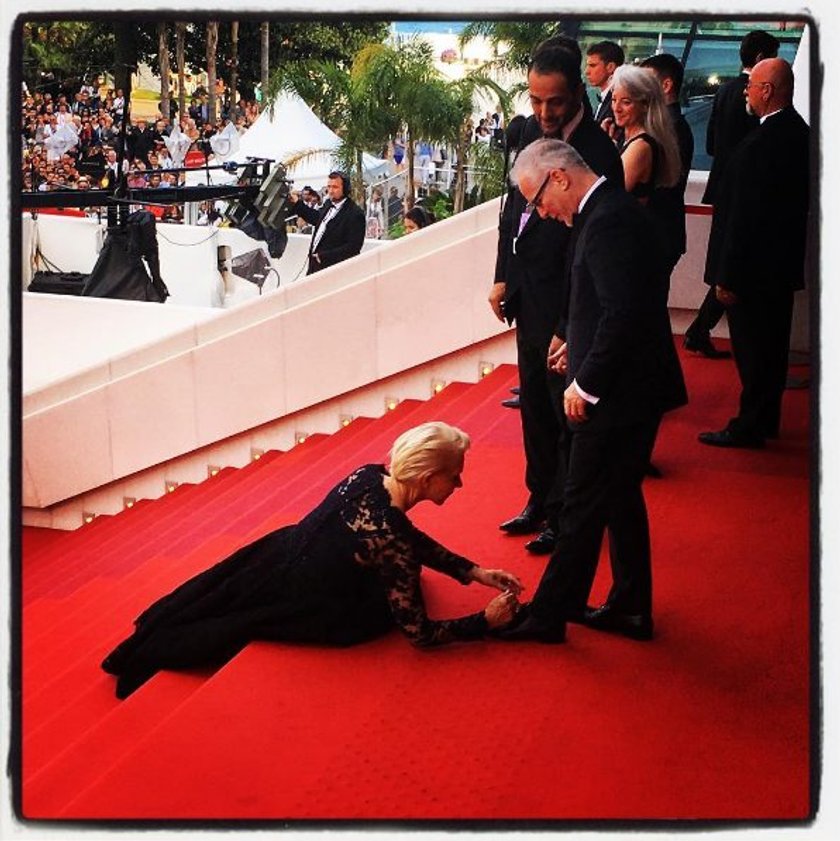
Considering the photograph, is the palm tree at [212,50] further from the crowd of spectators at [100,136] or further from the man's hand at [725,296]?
the man's hand at [725,296]

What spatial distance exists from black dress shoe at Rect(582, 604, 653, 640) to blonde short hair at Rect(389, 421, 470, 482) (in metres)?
0.52

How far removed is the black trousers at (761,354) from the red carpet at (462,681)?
0.06 metres

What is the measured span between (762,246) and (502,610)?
3.65 feet

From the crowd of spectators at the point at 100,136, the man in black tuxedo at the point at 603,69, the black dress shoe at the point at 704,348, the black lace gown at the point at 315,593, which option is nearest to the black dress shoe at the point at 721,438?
the black dress shoe at the point at 704,348

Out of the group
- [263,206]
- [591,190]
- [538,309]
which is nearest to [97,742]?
[263,206]

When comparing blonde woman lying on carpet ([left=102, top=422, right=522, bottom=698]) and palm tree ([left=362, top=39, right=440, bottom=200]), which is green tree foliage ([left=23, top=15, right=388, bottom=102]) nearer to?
palm tree ([left=362, top=39, right=440, bottom=200])

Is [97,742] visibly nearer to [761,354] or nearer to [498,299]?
[498,299]

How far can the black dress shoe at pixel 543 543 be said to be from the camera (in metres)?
4.45

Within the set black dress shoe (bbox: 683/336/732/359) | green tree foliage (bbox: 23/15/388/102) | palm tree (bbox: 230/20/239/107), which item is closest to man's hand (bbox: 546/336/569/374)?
black dress shoe (bbox: 683/336/732/359)

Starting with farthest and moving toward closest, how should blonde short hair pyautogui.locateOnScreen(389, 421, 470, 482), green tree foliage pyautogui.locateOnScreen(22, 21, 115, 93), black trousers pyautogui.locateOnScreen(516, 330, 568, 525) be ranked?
1. black trousers pyautogui.locateOnScreen(516, 330, 568, 525)
2. blonde short hair pyautogui.locateOnScreen(389, 421, 470, 482)
3. green tree foliage pyautogui.locateOnScreen(22, 21, 115, 93)

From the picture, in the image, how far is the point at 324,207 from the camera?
4.56m

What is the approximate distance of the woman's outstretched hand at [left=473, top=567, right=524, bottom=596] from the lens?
4.39 meters

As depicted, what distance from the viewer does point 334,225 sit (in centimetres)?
462
